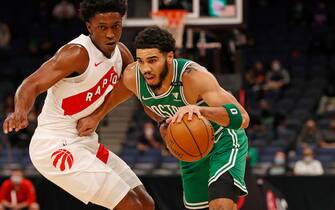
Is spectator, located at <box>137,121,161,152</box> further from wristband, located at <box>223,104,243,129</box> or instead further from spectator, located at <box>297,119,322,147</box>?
wristband, located at <box>223,104,243,129</box>

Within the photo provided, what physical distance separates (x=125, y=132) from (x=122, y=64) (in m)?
11.2

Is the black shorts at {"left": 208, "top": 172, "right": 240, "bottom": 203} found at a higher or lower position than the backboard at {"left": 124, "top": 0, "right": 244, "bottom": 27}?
lower

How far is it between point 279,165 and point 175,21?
375cm

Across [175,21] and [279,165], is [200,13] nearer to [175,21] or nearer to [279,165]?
[175,21]

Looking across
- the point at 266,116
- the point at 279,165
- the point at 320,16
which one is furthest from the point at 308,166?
the point at 320,16

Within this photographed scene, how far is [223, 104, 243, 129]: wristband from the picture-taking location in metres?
4.79

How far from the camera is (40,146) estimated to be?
5273 mm

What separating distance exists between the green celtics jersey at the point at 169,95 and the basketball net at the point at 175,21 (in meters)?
4.75

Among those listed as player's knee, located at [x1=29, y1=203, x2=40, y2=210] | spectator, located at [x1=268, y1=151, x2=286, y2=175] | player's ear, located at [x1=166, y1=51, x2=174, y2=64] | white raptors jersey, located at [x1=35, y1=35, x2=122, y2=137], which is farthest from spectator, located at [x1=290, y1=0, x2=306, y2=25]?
player's ear, located at [x1=166, y1=51, x2=174, y2=64]

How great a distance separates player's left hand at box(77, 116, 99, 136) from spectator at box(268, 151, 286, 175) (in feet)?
24.1

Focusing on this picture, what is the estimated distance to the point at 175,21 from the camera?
1003 centimetres

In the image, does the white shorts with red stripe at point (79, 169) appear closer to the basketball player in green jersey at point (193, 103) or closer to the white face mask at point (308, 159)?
the basketball player in green jersey at point (193, 103)

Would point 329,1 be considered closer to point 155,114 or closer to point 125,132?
point 125,132

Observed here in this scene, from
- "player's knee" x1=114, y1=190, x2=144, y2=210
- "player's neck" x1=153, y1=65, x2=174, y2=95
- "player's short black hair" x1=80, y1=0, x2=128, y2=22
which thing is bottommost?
"player's knee" x1=114, y1=190, x2=144, y2=210
